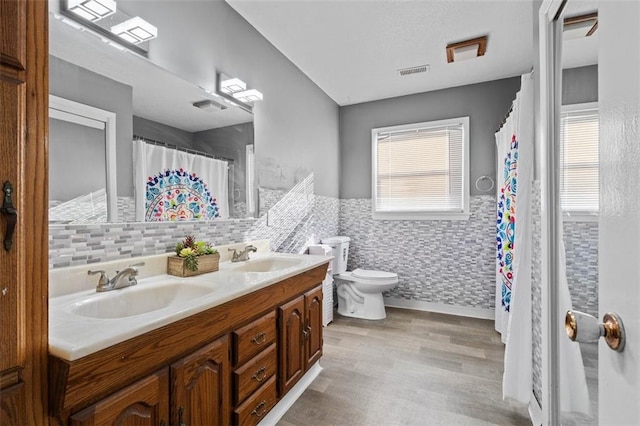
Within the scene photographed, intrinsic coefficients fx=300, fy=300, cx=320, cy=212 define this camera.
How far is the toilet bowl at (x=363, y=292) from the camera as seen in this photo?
316 centimetres

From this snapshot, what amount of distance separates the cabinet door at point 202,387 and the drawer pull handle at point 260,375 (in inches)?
7.0

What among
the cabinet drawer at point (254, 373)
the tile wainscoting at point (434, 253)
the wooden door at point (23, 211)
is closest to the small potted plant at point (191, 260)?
the cabinet drawer at point (254, 373)

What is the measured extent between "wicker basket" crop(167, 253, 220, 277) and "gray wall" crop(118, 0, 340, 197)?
2.95 ft

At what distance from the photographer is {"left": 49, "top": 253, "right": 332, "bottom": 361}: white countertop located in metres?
0.77

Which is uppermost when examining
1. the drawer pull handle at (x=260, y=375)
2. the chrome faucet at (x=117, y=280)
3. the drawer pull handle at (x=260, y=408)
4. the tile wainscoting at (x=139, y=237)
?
the tile wainscoting at (x=139, y=237)

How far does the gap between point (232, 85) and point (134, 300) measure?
1508 mm

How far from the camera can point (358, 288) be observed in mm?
3236

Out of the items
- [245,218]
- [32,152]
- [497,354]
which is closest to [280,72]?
[245,218]

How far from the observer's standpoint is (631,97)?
473 millimetres

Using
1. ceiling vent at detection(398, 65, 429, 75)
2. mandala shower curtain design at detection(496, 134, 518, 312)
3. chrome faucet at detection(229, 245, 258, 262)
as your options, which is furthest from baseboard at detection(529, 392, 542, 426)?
ceiling vent at detection(398, 65, 429, 75)

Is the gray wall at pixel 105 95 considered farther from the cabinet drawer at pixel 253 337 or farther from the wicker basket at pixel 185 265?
the cabinet drawer at pixel 253 337

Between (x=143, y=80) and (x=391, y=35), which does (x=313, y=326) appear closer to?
(x=143, y=80)

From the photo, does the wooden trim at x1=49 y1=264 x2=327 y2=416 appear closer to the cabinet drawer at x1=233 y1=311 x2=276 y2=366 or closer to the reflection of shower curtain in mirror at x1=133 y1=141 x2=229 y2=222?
the cabinet drawer at x1=233 y1=311 x2=276 y2=366

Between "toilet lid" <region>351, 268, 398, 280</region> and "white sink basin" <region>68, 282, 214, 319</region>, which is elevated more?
"white sink basin" <region>68, 282, 214, 319</region>
